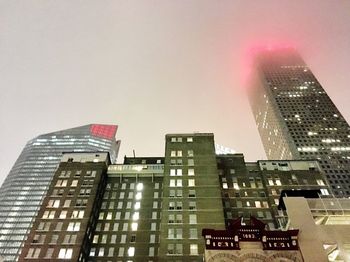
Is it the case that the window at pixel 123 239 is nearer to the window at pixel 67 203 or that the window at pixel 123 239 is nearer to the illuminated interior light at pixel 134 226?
the illuminated interior light at pixel 134 226

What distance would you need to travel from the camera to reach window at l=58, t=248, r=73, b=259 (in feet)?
223

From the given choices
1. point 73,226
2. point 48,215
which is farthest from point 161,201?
point 48,215

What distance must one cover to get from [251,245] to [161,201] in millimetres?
47517

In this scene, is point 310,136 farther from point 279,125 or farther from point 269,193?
point 269,193

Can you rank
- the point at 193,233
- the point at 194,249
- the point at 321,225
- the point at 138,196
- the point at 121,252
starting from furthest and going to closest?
the point at 138,196, the point at 121,252, the point at 193,233, the point at 194,249, the point at 321,225

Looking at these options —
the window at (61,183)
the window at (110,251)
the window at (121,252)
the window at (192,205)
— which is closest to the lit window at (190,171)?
the window at (192,205)

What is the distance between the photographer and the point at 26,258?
68500 millimetres

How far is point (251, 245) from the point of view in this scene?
129 feet

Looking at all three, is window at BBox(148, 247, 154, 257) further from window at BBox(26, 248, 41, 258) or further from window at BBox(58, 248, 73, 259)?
window at BBox(26, 248, 41, 258)

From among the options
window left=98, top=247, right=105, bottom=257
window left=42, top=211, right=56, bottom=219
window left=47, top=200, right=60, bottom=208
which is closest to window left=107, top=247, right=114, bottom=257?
Result: window left=98, top=247, right=105, bottom=257

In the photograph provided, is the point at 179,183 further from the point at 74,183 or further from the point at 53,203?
the point at 53,203

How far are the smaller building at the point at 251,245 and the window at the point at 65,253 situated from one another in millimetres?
40800

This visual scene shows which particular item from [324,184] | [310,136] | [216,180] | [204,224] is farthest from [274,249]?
[310,136]

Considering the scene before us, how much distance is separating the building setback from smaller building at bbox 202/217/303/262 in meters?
25.0
